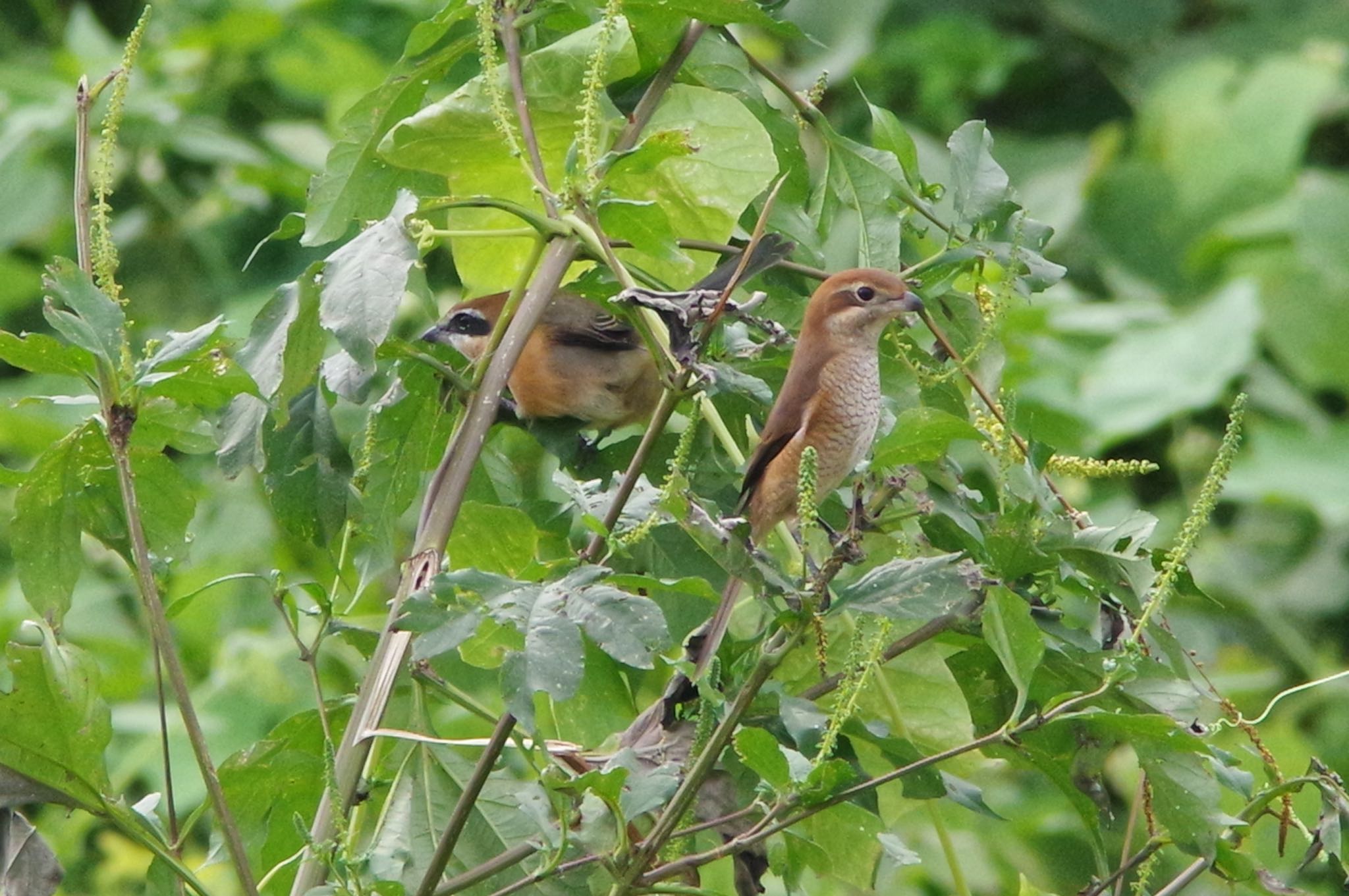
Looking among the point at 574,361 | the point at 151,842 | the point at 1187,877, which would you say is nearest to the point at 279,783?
the point at 151,842

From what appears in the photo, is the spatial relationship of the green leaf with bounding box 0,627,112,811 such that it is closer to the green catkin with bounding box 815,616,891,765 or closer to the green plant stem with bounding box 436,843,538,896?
the green plant stem with bounding box 436,843,538,896

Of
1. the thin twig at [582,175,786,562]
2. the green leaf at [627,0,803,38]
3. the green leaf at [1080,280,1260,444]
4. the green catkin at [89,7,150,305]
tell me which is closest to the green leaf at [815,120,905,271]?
the green leaf at [627,0,803,38]

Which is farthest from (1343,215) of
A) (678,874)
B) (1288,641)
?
(678,874)

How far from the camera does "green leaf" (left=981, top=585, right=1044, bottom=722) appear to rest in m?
0.92

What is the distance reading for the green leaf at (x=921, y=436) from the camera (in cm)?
92

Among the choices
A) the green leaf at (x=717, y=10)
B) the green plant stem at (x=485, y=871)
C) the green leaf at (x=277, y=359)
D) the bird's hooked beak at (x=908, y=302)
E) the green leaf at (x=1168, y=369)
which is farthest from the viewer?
the green leaf at (x=1168, y=369)

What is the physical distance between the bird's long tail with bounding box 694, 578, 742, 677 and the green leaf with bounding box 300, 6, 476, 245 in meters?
0.41

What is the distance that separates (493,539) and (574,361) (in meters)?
0.95

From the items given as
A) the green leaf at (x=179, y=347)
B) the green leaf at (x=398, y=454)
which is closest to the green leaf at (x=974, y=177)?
the green leaf at (x=398, y=454)

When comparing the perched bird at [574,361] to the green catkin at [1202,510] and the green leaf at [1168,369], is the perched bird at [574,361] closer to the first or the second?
the green catkin at [1202,510]

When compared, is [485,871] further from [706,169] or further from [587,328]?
[587,328]

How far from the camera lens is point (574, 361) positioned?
207 centimetres

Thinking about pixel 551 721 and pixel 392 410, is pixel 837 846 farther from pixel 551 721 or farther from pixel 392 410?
pixel 392 410

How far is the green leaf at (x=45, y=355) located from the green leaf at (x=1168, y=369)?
9.40 ft
